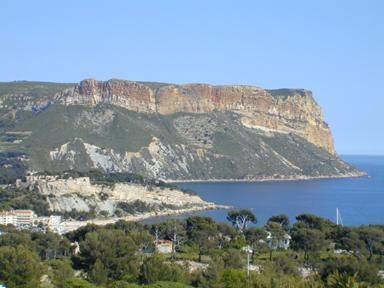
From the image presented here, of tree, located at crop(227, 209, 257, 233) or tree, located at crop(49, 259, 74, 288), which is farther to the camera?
tree, located at crop(227, 209, 257, 233)

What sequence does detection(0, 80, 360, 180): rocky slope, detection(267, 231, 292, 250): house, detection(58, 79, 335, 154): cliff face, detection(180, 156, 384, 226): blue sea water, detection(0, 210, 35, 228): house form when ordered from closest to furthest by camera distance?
detection(267, 231, 292, 250): house
detection(0, 210, 35, 228): house
detection(180, 156, 384, 226): blue sea water
detection(0, 80, 360, 180): rocky slope
detection(58, 79, 335, 154): cliff face

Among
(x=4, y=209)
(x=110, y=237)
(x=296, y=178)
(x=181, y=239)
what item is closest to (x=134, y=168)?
(x=296, y=178)

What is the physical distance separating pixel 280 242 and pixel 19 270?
19.1 meters

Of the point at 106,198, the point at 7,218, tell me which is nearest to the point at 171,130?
the point at 106,198

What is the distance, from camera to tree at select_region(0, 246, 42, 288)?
27039 mm

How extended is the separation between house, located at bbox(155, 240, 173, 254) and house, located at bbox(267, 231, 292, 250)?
5.06 metres

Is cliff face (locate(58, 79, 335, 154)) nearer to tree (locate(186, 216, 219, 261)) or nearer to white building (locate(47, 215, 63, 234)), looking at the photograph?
white building (locate(47, 215, 63, 234))

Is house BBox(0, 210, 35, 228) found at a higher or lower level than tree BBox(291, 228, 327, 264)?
lower

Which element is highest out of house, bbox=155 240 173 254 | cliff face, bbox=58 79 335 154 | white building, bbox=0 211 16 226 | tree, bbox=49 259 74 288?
cliff face, bbox=58 79 335 154

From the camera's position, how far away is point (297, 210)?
8856cm

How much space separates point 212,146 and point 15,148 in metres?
43.5

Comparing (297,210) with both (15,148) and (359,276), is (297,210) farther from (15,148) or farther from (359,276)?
(359,276)

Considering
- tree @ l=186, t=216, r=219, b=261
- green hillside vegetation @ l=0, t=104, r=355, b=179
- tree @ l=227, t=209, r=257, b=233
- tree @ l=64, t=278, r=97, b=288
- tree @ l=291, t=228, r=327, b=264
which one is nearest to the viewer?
tree @ l=64, t=278, r=97, b=288

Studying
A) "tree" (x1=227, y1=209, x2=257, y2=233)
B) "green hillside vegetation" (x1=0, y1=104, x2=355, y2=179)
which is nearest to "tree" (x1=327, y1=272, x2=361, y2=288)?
"tree" (x1=227, y1=209, x2=257, y2=233)
